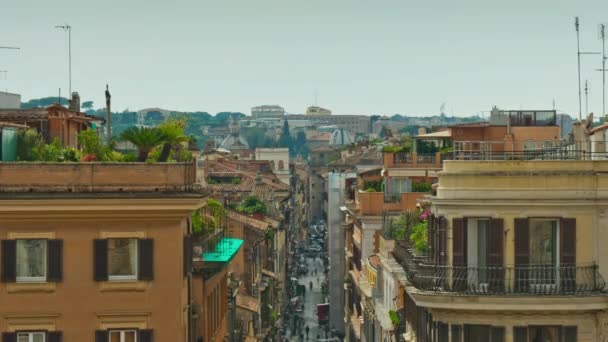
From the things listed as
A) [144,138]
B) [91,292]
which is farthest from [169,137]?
[91,292]

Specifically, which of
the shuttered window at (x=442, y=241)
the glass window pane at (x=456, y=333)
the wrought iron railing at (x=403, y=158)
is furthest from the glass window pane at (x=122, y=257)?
the wrought iron railing at (x=403, y=158)

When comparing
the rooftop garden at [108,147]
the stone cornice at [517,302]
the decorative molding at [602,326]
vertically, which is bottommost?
the decorative molding at [602,326]

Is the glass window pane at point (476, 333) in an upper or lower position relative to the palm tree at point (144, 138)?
lower

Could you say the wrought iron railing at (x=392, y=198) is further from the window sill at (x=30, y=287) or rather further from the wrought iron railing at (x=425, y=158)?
the window sill at (x=30, y=287)

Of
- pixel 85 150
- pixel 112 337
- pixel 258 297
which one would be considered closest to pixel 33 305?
pixel 112 337

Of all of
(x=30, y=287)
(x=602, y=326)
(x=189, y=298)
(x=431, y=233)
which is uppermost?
(x=431, y=233)

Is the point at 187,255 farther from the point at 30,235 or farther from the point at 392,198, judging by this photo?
the point at 392,198

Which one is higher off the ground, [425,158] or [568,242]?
[425,158]
